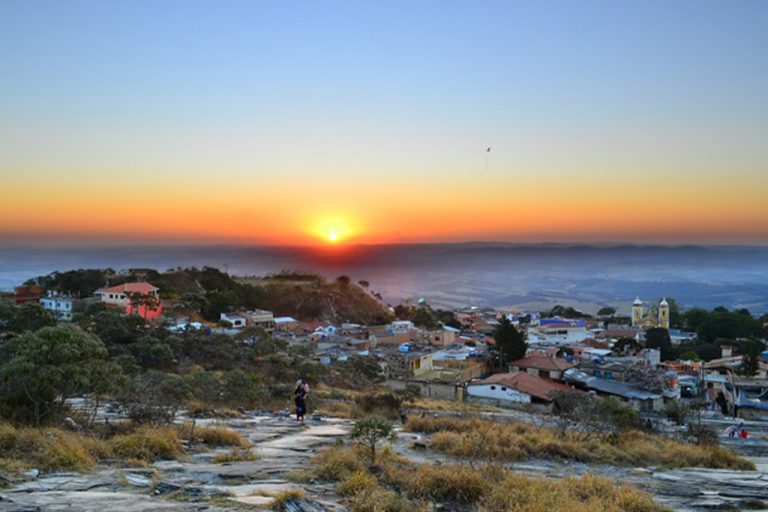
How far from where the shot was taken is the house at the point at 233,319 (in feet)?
165

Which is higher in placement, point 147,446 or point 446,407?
point 147,446

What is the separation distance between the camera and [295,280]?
88688 millimetres

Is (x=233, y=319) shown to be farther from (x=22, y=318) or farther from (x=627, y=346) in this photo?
(x=627, y=346)

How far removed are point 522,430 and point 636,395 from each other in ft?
64.2

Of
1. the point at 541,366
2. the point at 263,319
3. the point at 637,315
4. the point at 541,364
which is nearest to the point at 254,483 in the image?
the point at 541,366

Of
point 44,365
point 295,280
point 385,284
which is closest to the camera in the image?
point 44,365

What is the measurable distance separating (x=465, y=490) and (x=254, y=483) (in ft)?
8.95

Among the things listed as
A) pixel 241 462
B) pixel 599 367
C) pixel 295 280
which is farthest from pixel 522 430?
pixel 295 280

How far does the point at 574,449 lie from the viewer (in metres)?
10.7

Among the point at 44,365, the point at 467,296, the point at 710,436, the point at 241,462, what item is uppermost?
the point at 44,365

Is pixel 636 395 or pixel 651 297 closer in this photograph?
pixel 636 395

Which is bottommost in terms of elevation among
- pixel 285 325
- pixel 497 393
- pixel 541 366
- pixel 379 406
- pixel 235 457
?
pixel 285 325

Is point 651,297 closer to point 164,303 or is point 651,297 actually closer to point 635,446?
point 164,303

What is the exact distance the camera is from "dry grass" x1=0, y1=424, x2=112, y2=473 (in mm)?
7402
